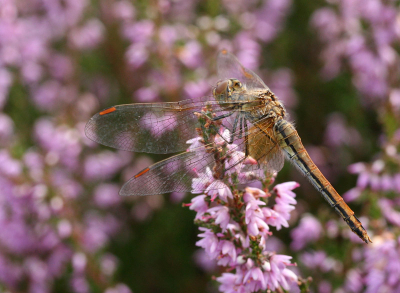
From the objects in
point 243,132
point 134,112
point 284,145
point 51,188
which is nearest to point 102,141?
point 134,112

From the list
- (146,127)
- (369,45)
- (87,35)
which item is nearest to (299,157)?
(146,127)

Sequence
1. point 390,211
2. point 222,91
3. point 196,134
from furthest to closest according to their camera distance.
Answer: point 390,211, point 222,91, point 196,134

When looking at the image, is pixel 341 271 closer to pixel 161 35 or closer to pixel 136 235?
pixel 136 235

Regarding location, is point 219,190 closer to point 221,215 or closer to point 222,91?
point 221,215

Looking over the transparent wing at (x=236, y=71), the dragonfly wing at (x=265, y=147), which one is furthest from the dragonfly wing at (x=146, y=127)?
the transparent wing at (x=236, y=71)

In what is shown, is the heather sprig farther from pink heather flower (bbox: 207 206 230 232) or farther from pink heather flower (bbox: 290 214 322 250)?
pink heather flower (bbox: 290 214 322 250)
